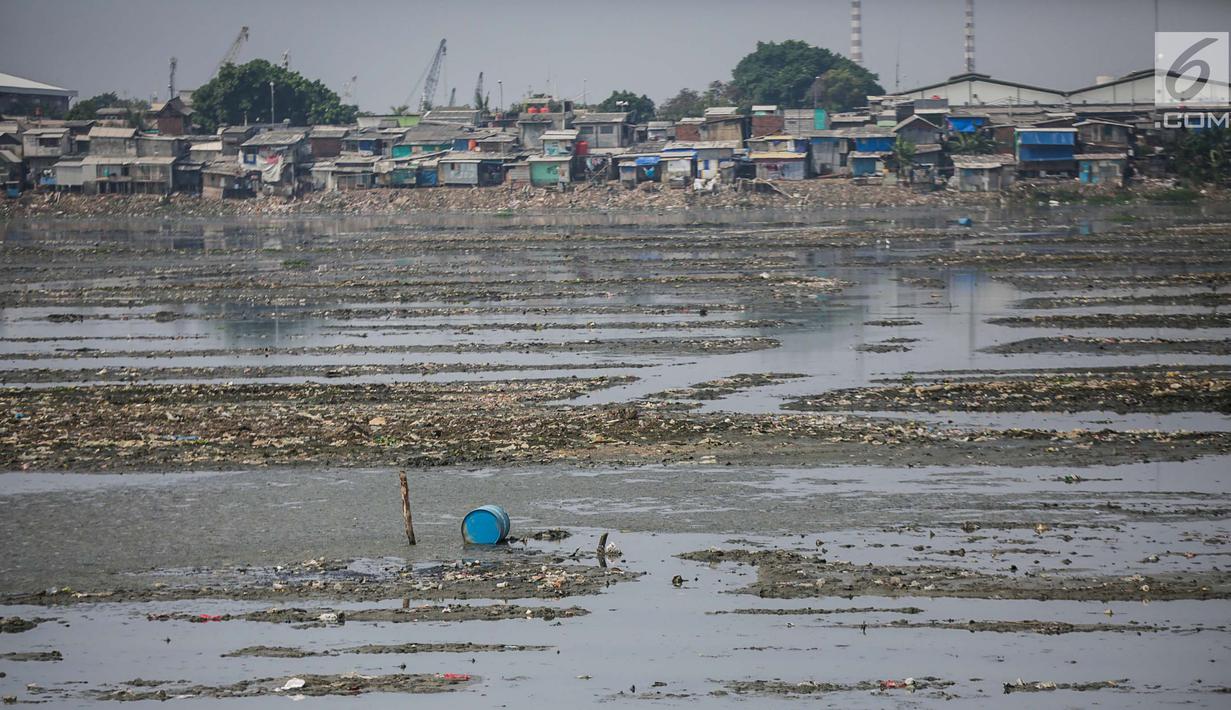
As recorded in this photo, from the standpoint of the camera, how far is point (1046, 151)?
82.2m

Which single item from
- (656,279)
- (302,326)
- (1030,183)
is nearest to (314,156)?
(1030,183)

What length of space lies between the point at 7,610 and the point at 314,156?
86.7 meters

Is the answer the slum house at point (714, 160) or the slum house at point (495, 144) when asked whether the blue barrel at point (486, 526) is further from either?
the slum house at point (495, 144)

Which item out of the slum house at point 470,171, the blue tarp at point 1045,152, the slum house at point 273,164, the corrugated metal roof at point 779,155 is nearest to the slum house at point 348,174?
the slum house at point 273,164

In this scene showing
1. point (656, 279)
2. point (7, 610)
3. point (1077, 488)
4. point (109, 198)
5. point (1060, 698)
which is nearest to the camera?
point (1060, 698)

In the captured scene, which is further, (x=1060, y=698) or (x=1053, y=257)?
(x=1053, y=257)

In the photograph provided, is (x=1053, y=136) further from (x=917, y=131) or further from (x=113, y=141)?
(x=113, y=141)

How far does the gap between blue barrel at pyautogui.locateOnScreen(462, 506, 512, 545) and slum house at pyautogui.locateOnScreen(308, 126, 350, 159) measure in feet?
281

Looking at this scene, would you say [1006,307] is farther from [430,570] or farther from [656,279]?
[430,570]

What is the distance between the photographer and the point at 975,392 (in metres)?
25.0

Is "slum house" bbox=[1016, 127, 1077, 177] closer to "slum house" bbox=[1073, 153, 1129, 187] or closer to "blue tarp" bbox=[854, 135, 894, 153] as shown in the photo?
"slum house" bbox=[1073, 153, 1129, 187]

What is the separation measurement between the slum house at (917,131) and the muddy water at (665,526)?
48626 mm

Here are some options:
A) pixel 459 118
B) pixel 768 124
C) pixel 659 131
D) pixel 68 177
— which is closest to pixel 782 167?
pixel 768 124

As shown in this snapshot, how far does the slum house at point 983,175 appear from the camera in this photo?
3201 inches
